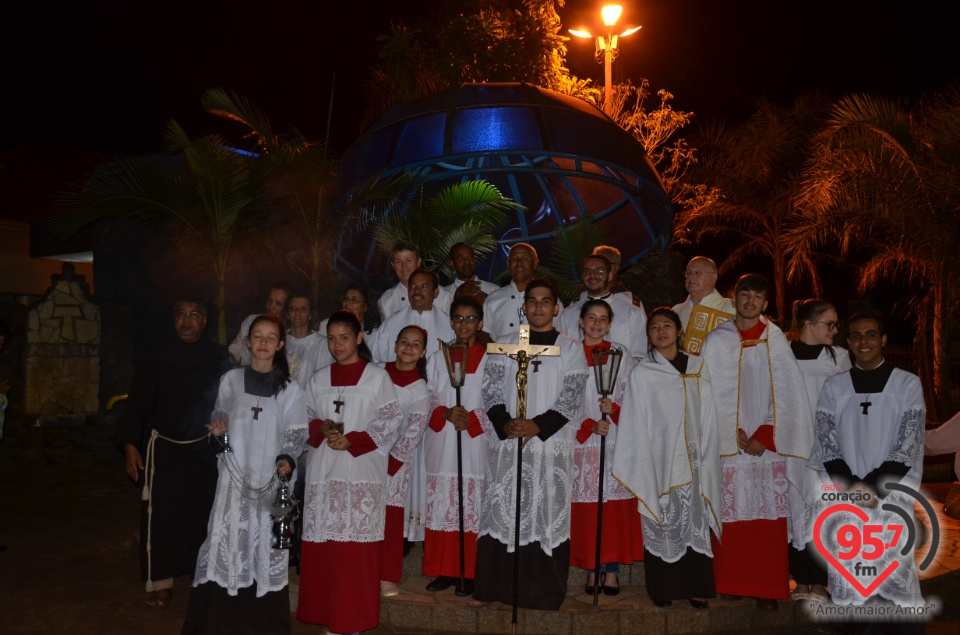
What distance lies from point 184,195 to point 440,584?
4908 millimetres

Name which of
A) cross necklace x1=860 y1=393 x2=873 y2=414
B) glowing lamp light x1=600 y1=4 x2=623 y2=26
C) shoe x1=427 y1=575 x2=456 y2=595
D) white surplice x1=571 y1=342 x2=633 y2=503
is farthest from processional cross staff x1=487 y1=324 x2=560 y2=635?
glowing lamp light x1=600 y1=4 x2=623 y2=26

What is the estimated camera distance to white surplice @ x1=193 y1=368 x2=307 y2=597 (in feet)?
17.1

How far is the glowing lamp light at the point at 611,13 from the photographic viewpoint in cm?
1380

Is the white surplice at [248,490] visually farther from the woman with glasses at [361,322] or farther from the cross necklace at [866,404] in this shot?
the cross necklace at [866,404]

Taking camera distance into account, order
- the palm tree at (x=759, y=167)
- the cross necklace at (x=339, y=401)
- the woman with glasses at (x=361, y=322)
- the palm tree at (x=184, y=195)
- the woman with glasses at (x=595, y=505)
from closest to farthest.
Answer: the cross necklace at (x=339, y=401)
the woman with glasses at (x=595, y=505)
the woman with glasses at (x=361, y=322)
the palm tree at (x=184, y=195)
the palm tree at (x=759, y=167)

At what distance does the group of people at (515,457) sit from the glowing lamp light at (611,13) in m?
8.57

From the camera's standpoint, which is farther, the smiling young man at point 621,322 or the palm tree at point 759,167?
the palm tree at point 759,167

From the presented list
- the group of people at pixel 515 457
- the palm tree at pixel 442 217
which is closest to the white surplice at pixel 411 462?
the group of people at pixel 515 457

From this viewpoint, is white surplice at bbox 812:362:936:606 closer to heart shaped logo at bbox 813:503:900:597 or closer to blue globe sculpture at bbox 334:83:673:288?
heart shaped logo at bbox 813:503:900:597

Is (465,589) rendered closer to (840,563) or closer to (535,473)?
(535,473)

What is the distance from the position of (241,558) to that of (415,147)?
7.41m

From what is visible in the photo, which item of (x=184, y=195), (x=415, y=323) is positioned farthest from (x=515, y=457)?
(x=184, y=195)

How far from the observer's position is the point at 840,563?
5.70 m

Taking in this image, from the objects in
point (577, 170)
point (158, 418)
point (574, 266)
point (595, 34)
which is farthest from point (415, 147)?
point (158, 418)
